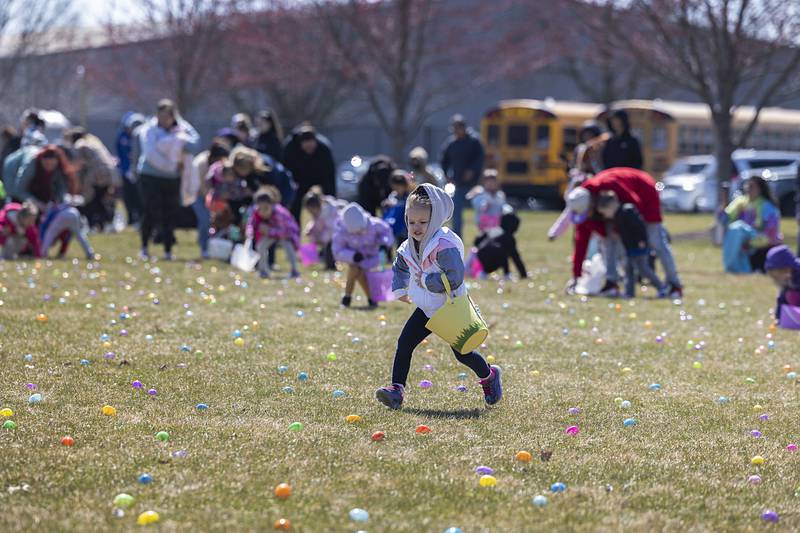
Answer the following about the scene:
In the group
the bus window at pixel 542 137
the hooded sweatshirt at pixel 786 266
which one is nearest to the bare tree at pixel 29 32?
the bus window at pixel 542 137

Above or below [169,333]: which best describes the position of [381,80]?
above

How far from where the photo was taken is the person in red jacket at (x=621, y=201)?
12352 millimetres

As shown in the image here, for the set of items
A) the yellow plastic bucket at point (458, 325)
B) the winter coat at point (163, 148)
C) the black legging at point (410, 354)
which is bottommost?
the black legging at point (410, 354)

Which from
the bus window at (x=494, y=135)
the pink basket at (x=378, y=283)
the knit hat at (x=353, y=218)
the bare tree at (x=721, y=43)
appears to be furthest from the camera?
the bus window at (x=494, y=135)

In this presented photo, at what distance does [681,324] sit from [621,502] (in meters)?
6.00

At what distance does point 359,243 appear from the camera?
1095 centimetres

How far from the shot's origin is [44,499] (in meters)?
4.61

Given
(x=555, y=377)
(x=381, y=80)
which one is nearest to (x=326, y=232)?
(x=555, y=377)

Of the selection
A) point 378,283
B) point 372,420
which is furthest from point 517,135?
point 372,420

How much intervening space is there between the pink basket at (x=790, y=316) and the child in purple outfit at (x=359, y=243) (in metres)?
3.71

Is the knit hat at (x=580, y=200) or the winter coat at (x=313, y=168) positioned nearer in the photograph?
the knit hat at (x=580, y=200)

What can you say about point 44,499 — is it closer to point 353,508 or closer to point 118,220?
point 353,508

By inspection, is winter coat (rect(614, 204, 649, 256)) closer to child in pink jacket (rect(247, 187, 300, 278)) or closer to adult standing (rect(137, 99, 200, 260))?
child in pink jacket (rect(247, 187, 300, 278))

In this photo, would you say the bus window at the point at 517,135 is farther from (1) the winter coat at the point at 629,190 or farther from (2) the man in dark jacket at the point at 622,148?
(1) the winter coat at the point at 629,190
